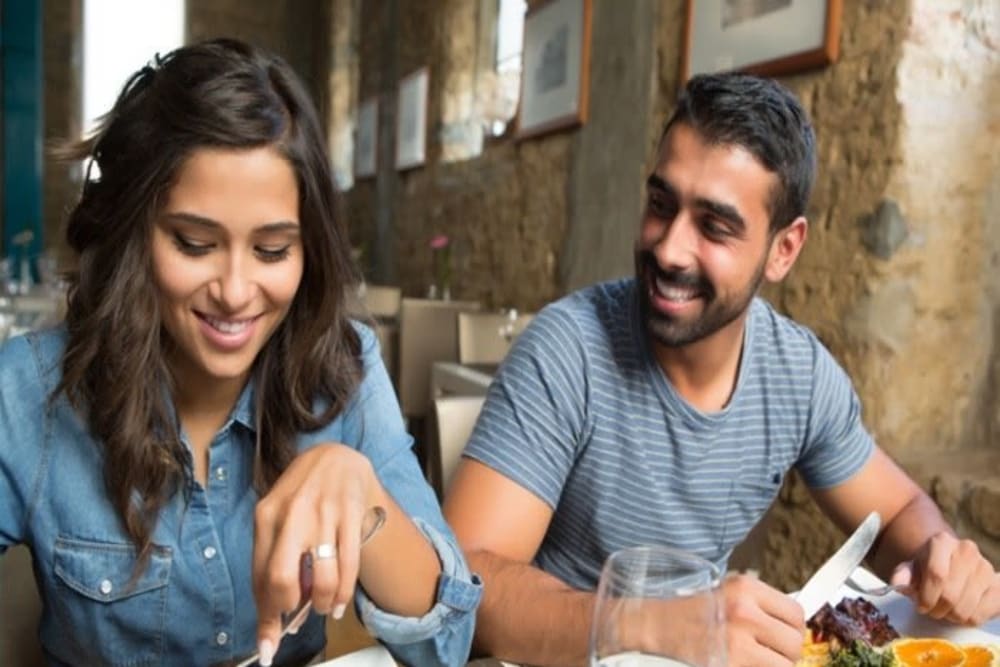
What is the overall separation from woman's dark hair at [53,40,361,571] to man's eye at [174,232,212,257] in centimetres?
4

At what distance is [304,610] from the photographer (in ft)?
2.18

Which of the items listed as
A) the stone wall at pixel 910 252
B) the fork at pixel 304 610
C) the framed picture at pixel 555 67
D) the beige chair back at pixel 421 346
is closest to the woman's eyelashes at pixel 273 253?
the fork at pixel 304 610

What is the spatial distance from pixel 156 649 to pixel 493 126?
14.4ft

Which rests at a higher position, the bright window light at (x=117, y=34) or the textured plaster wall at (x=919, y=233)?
the bright window light at (x=117, y=34)

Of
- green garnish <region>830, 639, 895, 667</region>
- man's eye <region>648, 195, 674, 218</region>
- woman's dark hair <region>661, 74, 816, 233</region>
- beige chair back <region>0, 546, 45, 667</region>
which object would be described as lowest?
beige chair back <region>0, 546, 45, 667</region>

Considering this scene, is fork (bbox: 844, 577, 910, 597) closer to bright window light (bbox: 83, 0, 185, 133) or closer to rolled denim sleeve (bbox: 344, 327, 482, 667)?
rolled denim sleeve (bbox: 344, 327, 482, 667)

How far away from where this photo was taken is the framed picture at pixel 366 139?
7.56m

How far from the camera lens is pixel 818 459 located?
1.38 metres

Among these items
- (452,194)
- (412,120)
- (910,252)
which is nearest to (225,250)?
(910,252)

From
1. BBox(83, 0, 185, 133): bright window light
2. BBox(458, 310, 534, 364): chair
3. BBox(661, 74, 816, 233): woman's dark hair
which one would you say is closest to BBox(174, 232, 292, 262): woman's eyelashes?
BBox(661, 74, 816, 233): woman's dark hair

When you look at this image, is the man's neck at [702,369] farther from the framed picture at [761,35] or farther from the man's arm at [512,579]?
the framed picture at [761,35]

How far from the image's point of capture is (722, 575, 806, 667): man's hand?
0.76 metres

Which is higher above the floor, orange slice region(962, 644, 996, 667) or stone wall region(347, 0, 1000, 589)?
stone wall region(347, 0, 1000, 589)

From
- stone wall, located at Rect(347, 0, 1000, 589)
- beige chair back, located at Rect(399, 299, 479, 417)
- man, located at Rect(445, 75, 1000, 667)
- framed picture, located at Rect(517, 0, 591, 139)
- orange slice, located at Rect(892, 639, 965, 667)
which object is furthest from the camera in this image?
framed picture, located at Rect(517, 0, 591, 139)
